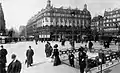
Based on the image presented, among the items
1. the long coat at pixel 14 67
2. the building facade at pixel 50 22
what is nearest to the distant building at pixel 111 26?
the building facade at pixel 50 22

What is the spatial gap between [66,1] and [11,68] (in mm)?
936

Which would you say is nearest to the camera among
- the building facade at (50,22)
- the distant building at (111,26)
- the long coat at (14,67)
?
the long coat at (14,67)

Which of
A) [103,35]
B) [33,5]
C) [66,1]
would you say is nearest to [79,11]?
[66,1]

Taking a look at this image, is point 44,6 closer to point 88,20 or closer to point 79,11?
point 79,11

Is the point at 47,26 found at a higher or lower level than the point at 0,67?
higher

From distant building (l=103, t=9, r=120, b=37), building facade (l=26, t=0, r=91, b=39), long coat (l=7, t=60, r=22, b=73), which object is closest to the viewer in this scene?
long coat (l=7, t=60, r=22, b=73)

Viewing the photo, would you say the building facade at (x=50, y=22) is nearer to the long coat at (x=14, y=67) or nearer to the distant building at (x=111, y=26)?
the long coat at (x=14, y=67)

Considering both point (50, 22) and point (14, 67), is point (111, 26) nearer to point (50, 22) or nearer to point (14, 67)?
point (50, 22)

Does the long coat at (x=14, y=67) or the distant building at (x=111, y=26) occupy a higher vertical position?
the distant building at (x=111, y=26)

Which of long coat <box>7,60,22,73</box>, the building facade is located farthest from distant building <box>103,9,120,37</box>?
long coat <box>7,60,22,73</box>

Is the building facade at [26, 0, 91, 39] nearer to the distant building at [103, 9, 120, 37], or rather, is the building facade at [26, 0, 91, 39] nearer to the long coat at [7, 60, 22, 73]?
the long coat at [7, 60, 22, 73]

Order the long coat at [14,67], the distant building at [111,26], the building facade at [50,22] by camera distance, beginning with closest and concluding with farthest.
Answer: the long coat at [14,67], the building facade at [50,22], the distant building at [111,26]

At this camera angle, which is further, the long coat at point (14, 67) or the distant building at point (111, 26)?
the distant building at point (111, 26)

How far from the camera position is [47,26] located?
1434 mm
